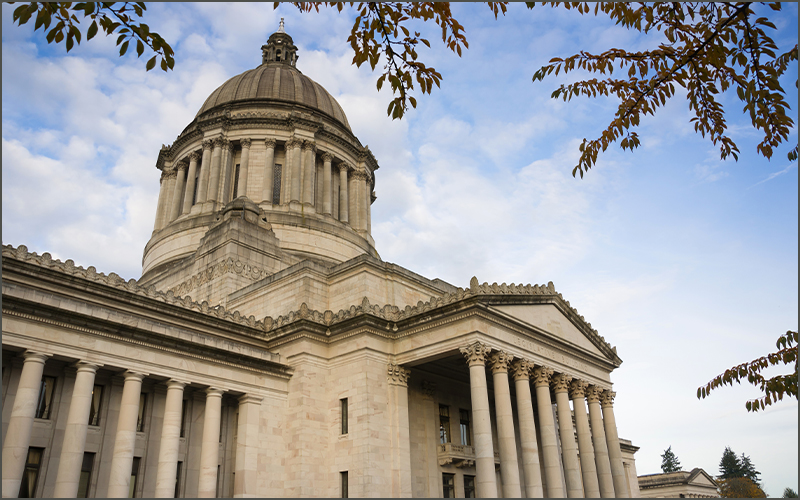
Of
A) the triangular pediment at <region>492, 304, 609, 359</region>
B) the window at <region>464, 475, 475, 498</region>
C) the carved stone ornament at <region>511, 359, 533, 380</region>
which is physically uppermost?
the triangular pediment at <region>492, 304, 609, 359</region>

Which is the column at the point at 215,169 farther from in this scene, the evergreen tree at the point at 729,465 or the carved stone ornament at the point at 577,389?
the evergreen tree at the point at 729,465

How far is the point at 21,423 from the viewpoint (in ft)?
67.7

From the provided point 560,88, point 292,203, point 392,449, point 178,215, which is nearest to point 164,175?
point 178,215

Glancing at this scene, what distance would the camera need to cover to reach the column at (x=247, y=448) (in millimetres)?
26312

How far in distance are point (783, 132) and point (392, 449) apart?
69.6ft

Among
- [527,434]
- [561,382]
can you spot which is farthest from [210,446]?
[561,382]

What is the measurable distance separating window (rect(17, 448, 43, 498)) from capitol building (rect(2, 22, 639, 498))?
7 cm

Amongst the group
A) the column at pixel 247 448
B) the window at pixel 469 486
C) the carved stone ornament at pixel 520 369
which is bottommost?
the window at pixel 469 486

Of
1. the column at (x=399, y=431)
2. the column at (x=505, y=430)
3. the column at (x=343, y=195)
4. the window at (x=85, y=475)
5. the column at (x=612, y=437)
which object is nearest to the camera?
the window at (x=85, y=475)

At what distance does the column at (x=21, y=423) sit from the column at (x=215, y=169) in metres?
26.7

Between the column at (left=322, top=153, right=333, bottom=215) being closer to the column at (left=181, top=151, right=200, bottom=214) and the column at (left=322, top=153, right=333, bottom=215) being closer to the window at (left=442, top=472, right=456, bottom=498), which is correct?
the column at (left=181, top=151, right=200, bottom=214)

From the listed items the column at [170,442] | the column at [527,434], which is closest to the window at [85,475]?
the column at [170,442]

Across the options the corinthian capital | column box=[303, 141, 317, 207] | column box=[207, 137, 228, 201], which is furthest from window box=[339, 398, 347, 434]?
column box=[207, 137, 228, 201]

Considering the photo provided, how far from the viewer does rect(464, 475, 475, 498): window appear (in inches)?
1291
